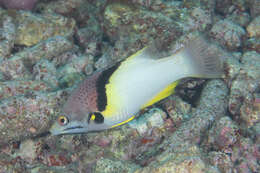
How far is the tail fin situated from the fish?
0.04 ft

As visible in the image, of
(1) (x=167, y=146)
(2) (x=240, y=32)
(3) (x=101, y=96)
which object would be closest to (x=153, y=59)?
(3) (x=101, y=96)

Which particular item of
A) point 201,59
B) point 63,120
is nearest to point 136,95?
point 63,120

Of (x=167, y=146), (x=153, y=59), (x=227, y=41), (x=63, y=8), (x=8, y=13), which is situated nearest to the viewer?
(x=153, y=59)

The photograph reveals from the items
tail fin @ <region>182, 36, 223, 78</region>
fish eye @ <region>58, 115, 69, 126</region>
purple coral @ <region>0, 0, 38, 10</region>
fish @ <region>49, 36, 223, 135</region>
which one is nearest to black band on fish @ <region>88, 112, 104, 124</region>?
fish @ <region>49, 36, 223, 135</region>

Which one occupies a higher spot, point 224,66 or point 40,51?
point 224,66

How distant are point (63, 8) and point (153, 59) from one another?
13.9ft

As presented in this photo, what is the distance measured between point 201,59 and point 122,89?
1.16 m

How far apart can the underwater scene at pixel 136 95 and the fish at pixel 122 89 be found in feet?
0.04

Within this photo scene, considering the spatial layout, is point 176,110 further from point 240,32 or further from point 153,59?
point 240,32

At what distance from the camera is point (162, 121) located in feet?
12.2

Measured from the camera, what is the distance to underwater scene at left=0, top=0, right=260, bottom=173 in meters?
2.71

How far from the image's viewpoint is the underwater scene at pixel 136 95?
2.71 m

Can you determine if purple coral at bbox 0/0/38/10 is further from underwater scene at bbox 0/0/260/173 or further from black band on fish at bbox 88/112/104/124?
black band on fish at bbox 88/112/104/124

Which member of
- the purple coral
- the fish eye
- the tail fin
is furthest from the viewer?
the purple coral
